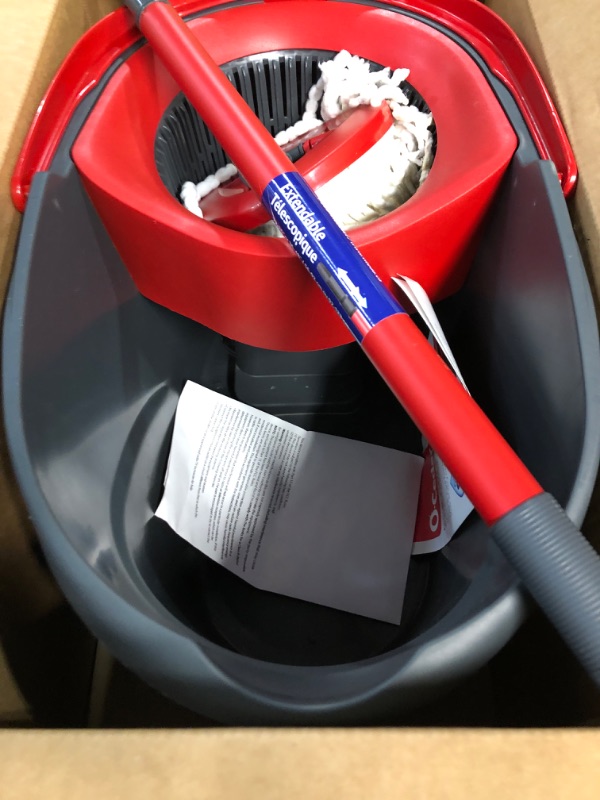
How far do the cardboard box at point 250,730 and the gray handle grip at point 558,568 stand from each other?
0.04m

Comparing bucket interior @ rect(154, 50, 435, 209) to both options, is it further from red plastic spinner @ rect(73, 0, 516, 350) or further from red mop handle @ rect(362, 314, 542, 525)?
red mop handle @ rect(362, 314, 542, 525)

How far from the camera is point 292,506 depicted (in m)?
0.56

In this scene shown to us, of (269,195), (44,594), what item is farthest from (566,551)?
(44,594)

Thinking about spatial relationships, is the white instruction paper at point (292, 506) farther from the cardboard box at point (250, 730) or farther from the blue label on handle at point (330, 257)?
the blue label on handle at point (330, 257)

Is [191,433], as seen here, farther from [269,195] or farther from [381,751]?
[381,751]

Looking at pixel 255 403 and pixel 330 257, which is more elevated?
pixel 330 257

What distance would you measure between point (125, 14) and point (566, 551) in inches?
20.1

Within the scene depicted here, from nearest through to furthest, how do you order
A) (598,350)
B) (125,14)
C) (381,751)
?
1. (381,751)
2. (598,350)
3. (125,14)

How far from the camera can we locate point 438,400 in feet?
1.09

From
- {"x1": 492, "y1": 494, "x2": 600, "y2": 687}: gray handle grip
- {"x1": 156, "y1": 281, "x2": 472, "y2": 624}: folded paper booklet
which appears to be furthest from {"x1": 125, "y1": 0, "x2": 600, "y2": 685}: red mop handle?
{"x1": 156, "y1": 281, "x2": 472, "y2": 624}: folded paper booklet

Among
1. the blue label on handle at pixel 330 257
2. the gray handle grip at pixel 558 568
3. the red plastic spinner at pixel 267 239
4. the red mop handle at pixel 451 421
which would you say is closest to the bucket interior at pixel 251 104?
the red plastic spinner at pixel 267 239

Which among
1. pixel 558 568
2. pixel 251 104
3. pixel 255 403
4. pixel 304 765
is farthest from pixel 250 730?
pixel 251 104

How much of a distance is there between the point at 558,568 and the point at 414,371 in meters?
0.12

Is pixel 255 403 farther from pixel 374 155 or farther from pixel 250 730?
pixel 250 730
